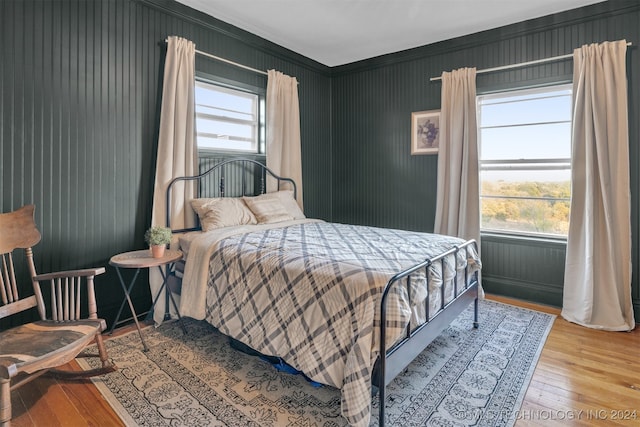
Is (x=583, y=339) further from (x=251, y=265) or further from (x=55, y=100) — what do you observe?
(x=55, y=100)

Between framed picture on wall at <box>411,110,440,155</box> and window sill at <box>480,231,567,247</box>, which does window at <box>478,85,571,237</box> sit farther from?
framed picture on wall at <box>411,110,440,155</box>

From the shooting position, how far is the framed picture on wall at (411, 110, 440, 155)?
4078mm

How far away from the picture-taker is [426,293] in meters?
2.04

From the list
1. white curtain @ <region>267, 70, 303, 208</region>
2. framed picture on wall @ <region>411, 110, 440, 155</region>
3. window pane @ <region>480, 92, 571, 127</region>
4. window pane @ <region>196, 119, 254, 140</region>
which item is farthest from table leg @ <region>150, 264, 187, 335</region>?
window pane @ <region>480, 92, 571, 127</region>

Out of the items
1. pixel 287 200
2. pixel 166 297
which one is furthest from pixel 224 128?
pixel 166 297

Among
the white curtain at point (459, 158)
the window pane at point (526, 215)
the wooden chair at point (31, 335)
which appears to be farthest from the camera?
the white curtain at point (459, 158)

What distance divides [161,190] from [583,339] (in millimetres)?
3562

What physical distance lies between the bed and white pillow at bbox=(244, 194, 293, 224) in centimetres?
14

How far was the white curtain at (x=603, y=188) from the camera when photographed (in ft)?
9.73

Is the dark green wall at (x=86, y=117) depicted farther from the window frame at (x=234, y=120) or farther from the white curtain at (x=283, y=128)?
the white curtain at (x=283, y=128)

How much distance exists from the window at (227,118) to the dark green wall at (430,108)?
54.1 inches

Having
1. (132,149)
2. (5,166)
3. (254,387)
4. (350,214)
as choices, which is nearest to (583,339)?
(254,387)

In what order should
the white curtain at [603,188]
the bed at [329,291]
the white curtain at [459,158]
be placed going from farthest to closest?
the white curtain at [459,158] < the white curtain at [603,188] < the bed at [329,291]

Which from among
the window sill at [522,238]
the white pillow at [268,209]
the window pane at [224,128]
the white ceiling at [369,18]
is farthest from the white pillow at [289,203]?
the window sill at [522,238]
